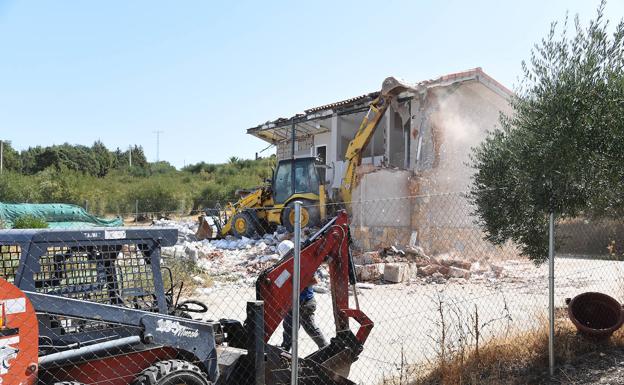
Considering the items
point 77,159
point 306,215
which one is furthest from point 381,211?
point 77,159

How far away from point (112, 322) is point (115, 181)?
46.4m

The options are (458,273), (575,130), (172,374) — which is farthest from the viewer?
(458,273)

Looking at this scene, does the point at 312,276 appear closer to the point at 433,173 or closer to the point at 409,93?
the point at 433,173

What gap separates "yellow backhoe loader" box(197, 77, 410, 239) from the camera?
15398mm

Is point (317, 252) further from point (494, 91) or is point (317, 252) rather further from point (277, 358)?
point (494, 91)

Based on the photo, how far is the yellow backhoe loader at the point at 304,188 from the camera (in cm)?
1540

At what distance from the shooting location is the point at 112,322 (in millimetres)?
3096

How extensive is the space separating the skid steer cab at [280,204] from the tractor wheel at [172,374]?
10636 millimetres

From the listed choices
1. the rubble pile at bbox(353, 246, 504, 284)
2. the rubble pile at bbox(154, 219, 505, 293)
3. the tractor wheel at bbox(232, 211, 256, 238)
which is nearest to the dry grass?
the rubble pile at bbox(154, 219, 505, 293)

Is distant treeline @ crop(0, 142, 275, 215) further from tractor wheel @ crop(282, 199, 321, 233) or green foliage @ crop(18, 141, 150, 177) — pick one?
tractor wheel @ crop(282, 199, 321, 233)

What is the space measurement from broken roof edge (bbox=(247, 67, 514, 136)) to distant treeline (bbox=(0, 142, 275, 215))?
8.72 metres

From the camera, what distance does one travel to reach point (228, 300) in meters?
9.28

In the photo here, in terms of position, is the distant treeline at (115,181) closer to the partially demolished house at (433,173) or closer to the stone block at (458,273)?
the partially demolished house at (433,173)

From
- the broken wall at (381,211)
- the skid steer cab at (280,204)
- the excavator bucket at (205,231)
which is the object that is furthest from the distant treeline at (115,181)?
the broken wall at (381,211)
